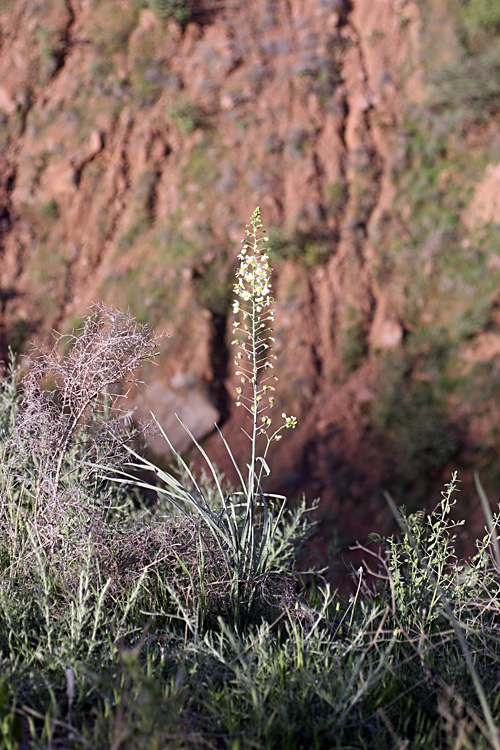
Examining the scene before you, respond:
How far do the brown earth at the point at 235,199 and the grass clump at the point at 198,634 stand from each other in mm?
4057

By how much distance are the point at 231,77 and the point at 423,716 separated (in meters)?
8.63

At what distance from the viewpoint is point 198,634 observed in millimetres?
2299

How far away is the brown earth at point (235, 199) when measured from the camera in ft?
23.9

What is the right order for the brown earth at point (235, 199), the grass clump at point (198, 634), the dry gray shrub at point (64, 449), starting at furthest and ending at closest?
the brown earth at point (235, 199), the dry gray shrub at point (64, 449), the grass clump at point (198, 634)

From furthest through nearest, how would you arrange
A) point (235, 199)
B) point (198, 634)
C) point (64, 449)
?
1. point (235, 199)
2. point (64, 449)
3. point (198, 634)

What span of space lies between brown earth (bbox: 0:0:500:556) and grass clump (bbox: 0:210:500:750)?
406 centimetres

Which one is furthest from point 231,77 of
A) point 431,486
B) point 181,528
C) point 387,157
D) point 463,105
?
point 181,528

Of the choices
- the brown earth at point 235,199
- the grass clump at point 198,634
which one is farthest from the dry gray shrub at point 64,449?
the brown earth at point 235,199

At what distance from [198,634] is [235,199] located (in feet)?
22.0

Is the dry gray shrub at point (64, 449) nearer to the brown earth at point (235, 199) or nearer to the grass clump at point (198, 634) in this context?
the grass clump at point (198, 634)

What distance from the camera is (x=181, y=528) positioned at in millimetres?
2961

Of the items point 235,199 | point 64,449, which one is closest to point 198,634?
point 64,449

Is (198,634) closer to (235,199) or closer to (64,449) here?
(64,449)

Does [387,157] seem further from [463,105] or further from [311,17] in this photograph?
[311,17]
